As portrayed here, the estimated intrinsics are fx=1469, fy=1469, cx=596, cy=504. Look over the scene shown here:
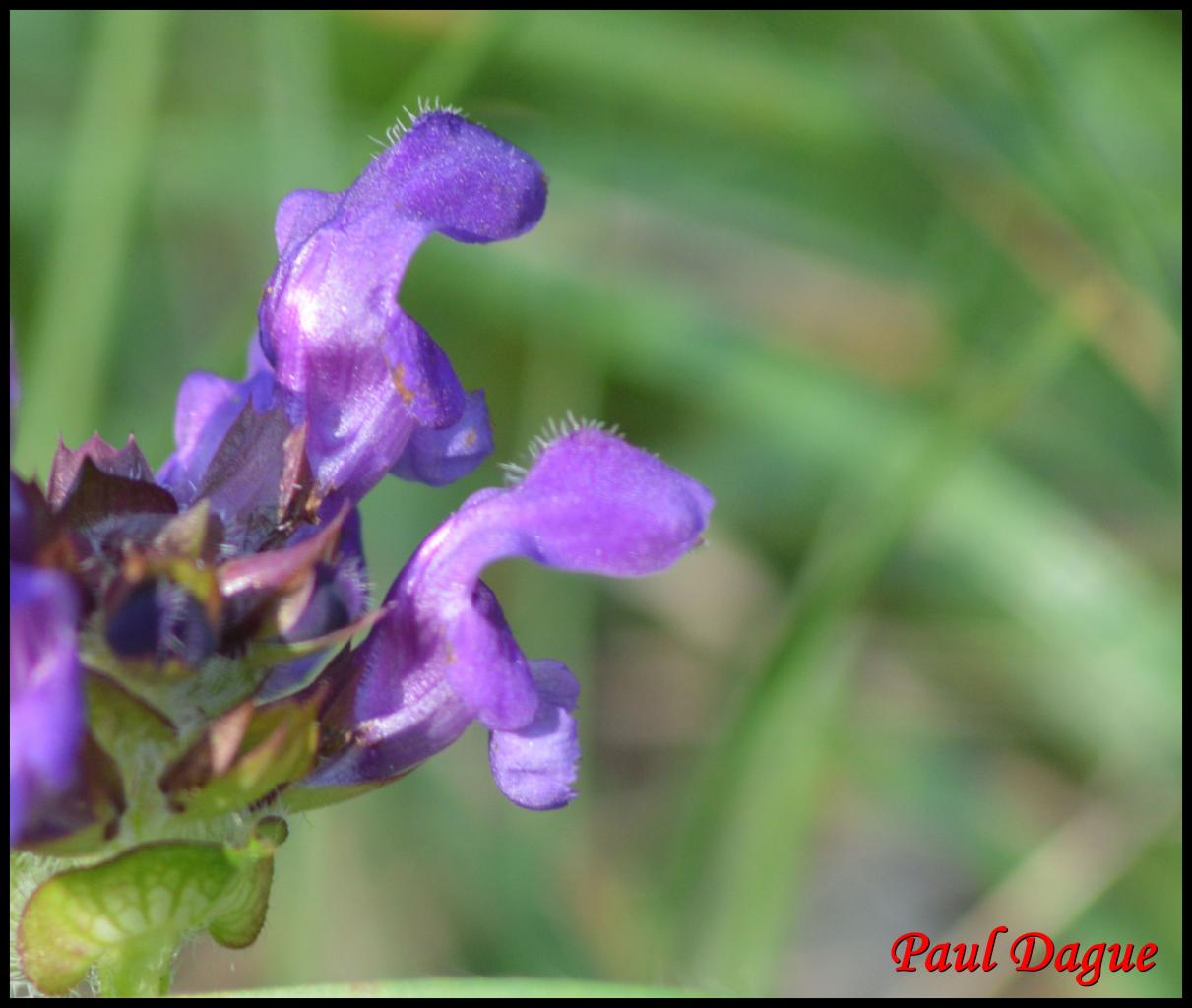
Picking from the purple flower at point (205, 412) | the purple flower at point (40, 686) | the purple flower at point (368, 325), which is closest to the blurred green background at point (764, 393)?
the purple flower at point (205, 412)

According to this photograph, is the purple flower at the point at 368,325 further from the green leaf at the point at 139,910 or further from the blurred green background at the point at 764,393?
the blurred green background at the point at 764,393

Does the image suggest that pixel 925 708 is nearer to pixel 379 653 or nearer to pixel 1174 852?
pixel 1174 852

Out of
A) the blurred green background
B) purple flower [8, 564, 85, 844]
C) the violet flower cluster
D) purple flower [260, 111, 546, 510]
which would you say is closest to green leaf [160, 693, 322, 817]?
the violet flower cluster

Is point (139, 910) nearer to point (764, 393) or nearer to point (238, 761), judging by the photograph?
point (238, 761)

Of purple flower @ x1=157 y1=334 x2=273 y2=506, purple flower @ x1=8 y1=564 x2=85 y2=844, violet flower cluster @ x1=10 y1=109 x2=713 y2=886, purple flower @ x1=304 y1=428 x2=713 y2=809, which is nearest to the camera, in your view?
purple flower @ x1=8 y1=564 x2=85 y2=844

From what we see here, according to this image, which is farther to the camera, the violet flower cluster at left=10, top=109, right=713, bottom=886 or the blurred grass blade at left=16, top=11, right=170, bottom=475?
the blurred grass blade at left=16, top=11, right=170, bottom=475

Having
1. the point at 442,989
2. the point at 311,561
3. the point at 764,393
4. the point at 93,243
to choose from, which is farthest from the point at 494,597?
the point at 764,393

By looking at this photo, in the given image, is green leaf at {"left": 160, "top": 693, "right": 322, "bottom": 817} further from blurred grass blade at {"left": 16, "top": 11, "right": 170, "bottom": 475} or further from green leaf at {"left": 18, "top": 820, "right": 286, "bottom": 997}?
blurred grass blade at {"left": 16, "top": 11, "right": 170, "bottom": 475}
